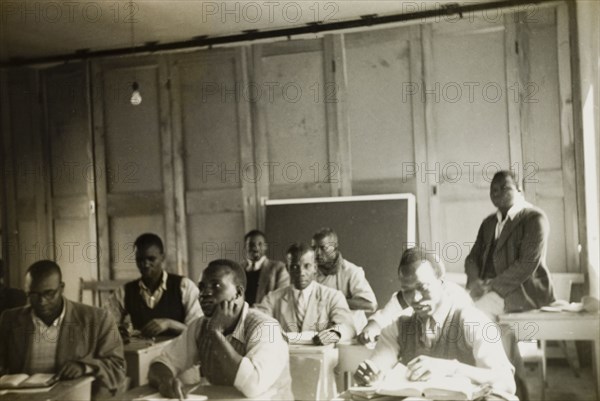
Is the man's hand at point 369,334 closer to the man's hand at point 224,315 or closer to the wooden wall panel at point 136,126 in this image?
the man's hand at point 224,315

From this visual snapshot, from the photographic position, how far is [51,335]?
2.88 m

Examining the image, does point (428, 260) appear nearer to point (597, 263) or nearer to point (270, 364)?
point (270, 364)

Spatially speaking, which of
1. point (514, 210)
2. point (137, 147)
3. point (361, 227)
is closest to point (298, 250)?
point (361, 227)

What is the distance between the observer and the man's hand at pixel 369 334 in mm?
3107

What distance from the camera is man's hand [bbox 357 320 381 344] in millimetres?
3107

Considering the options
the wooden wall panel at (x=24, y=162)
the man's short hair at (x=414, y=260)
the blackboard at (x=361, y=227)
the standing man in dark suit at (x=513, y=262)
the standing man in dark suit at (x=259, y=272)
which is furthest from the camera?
the wooden wall panel at (x=24, y=162)

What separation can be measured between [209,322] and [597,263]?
2543 mm

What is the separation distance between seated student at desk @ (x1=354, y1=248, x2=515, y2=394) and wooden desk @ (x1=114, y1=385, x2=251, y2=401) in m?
0.44

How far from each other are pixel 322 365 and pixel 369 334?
0.37 metres

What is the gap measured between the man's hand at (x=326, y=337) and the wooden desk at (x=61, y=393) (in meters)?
1.07

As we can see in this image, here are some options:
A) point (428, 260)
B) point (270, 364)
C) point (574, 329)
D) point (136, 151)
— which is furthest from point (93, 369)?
point (136, 151)

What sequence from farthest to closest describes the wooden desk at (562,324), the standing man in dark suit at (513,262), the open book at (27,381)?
the standing man in dark suit at (513,262) < the wooden desk at (562,324) < the open book at (27,381)

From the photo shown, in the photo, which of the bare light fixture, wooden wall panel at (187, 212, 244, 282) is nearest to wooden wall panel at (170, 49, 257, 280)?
wooden wall panel at (187, 212, 244, 282)

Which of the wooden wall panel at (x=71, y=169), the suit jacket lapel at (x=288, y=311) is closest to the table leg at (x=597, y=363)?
the suit jacket lapel at (x=288, y=311)
